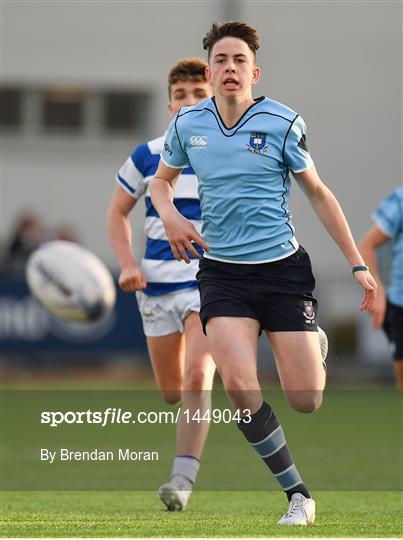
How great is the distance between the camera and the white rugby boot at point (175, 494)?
7.61m

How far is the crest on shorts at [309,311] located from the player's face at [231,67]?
1.00 meters

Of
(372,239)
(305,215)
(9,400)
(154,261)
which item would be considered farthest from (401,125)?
(154,261)

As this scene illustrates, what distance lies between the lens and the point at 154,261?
8164 millimetres

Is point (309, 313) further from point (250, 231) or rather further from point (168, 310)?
point (168, 310)

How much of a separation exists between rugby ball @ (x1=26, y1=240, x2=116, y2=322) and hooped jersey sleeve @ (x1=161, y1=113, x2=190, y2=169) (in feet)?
15.7

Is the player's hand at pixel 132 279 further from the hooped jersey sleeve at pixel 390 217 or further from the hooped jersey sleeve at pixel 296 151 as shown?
the hooped jersey sleeve at pixel 390 217

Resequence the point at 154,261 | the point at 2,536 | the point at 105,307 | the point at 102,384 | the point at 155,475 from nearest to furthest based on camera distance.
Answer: the point at 2,536 → the point at 154,261 → the point at 155,475 → the point at 105,307 → the point at 102,384

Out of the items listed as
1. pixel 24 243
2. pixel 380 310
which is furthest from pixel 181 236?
pixel 24 243

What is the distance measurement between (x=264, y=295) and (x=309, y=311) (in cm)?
23

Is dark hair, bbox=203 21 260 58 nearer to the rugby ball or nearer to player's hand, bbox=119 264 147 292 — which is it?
player's hand, bbox=119 264 147 292

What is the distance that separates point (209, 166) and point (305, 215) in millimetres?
16822

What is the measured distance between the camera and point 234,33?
260 inches

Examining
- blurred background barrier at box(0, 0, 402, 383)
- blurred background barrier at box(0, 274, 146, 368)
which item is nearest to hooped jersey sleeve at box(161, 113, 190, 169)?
blurred background barrier at box(0, 274, 146, 368)

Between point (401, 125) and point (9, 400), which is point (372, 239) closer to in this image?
point (9, 400)
